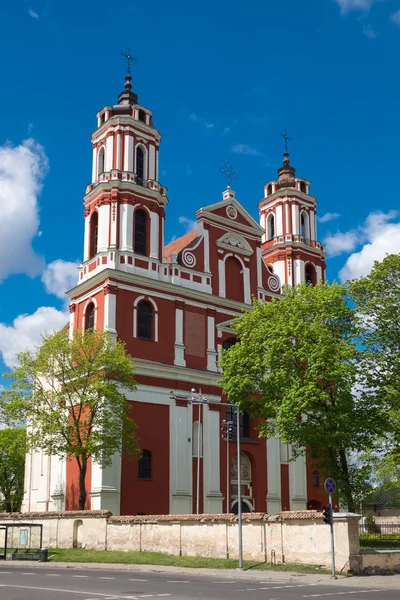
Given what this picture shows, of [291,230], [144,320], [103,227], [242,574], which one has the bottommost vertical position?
[242,574]

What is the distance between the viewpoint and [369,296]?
3550cm

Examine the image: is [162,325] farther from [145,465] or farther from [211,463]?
[211,463]

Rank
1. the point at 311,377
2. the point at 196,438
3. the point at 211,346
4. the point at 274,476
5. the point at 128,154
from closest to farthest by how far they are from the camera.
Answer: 1. the point at 311,377
2. the point at 196,438
3. the point at 211,346
4. the point at 128,154
5. the point at 274,476

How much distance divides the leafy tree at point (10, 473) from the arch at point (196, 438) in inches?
1147

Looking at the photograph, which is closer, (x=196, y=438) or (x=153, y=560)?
(x=153, y=560)

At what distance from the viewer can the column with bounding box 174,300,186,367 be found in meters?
43.7

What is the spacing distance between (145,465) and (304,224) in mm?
26285

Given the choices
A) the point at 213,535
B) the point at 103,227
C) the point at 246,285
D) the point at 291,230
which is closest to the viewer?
the point at 213,535

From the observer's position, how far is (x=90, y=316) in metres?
43.8

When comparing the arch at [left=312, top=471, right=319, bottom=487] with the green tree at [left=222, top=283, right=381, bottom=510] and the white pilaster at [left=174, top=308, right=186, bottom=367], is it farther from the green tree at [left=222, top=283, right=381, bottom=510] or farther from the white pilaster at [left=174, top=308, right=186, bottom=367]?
the white pilaster at [left=174, top=308, right=186, bottom=367]

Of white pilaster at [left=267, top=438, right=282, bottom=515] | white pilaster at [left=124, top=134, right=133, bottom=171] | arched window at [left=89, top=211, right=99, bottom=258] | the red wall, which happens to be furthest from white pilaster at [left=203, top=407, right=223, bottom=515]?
white pilaster at [left=124, top=134, right=133, bottom=171]

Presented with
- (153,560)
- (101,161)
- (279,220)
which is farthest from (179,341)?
(153,560)

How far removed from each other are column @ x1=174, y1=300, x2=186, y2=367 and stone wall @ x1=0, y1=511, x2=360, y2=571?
12444 mm

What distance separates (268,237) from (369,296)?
76.3 ft
